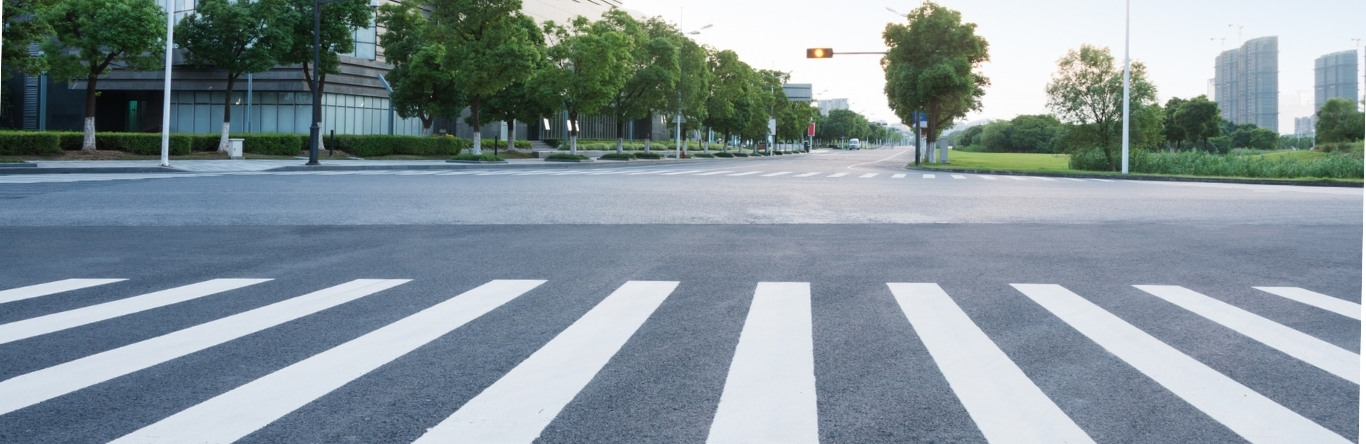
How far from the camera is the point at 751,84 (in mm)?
74188

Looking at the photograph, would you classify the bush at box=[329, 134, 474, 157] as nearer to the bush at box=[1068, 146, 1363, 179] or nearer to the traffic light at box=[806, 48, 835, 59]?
the traffic light at box=[806, 48, 835, 59]

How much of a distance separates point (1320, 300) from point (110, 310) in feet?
26.6

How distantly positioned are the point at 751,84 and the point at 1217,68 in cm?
4284

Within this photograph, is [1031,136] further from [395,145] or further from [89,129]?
[89,129]

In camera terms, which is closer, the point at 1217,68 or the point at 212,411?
the point at 212,411

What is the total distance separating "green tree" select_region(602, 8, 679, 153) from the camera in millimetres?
51125

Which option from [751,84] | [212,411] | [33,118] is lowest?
[212,411]

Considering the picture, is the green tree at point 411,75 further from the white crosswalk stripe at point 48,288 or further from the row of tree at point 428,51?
the white crosswalk stripe at point 48,288

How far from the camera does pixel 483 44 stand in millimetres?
39375

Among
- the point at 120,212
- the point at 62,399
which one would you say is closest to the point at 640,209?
the point at 120,212

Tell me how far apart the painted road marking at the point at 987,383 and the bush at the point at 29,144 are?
106ft

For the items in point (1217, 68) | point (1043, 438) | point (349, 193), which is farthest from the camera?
point (1217, 68)

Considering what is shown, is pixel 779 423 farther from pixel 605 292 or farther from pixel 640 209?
pixel 640 209

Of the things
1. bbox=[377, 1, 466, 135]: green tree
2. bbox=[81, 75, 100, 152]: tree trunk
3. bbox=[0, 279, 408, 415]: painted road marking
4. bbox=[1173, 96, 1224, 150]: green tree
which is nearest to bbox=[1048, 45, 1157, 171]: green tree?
bbox=[377, 1, 466, 135]: green tree
